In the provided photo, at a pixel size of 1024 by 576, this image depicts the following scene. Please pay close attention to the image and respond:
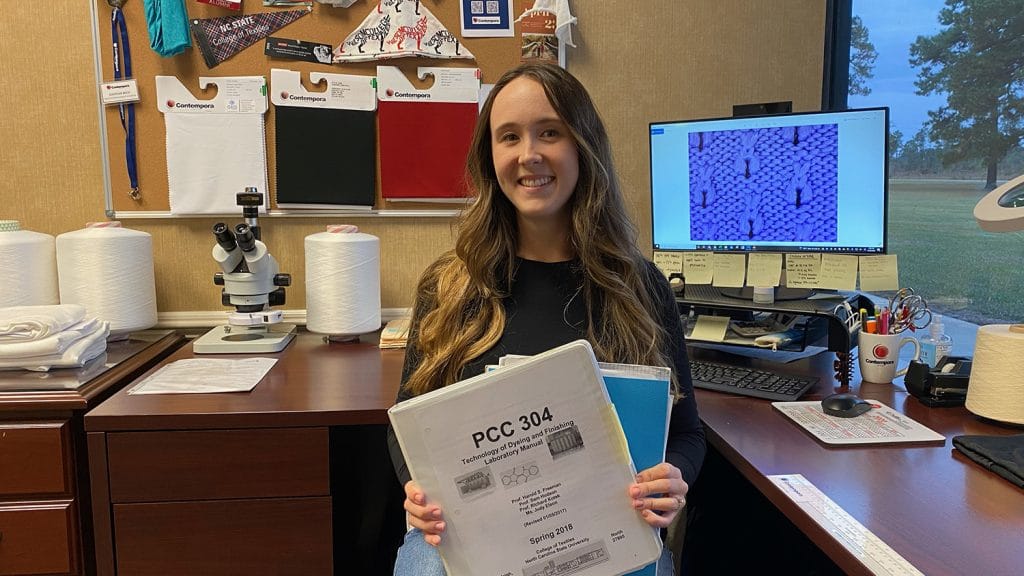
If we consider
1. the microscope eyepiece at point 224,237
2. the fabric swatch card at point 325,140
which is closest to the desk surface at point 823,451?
the microscope eyepiece at point 224,237

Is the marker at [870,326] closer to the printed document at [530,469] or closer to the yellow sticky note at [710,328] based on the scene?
the yellow sticky note at [710,328]

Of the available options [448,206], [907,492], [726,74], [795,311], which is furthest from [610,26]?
[907,492]

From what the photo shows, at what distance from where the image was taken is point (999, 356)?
4.05ft

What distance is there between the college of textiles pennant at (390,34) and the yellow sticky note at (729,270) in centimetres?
105

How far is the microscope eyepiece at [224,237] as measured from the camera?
1688 mm

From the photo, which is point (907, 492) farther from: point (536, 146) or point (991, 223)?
point (536, 146)

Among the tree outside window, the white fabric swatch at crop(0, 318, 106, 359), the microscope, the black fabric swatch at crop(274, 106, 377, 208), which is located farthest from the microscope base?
the tree outside window

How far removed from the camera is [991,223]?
46.0 inches

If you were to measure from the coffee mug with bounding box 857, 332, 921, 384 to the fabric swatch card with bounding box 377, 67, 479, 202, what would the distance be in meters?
1.18

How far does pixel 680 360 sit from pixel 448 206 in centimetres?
108

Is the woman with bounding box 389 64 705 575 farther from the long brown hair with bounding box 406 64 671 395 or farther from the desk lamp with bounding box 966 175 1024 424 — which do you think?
the desk lamp with bounding box 966 175 1024 424

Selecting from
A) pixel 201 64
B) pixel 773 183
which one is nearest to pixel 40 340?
pixel 201 64

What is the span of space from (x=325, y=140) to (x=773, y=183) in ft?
4.20

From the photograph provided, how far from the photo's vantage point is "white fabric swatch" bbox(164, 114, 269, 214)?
2.01m
